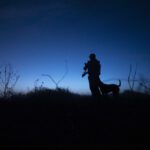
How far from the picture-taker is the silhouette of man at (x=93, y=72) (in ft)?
48.0

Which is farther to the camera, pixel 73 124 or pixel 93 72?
pixel 93 72

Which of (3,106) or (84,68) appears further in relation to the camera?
(84,68)

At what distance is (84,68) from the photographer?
14820 mm

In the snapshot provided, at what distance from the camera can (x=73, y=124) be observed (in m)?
10.5

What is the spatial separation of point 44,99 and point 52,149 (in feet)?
19.6

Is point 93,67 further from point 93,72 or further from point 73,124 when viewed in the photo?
point 73,124

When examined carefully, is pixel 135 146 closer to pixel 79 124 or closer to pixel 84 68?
pixel 79 124

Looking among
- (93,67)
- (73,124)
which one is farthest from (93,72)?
(73,124)

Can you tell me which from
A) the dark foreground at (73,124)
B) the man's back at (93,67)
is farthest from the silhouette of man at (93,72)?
the dark foreground at (73,124)

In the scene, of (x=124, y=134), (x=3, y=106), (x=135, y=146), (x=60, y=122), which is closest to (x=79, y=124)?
(x=60, y=122)

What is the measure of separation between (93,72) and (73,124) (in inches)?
188

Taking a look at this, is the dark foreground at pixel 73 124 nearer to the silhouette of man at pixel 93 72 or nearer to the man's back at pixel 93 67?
the silhouette of man at pixel 93 72

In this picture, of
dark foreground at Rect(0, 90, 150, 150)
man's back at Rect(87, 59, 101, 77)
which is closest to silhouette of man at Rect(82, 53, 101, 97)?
man's back at Rect(87, 59, 101, 77)

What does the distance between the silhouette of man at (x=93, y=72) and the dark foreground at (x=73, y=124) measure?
699 millimetres
